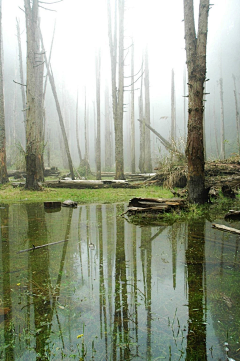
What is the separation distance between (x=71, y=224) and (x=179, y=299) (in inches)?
102

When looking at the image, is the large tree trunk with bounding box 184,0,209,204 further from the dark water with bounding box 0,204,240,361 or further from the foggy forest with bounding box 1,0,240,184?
the foggy forest with bounding box 1,0,240,184

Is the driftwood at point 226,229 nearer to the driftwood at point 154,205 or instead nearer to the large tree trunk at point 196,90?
the driftwood at point 154,205

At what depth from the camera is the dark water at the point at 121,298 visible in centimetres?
120

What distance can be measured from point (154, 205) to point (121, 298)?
2.95m

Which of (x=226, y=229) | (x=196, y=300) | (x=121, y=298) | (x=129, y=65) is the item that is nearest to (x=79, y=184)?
(x=226, y=229)

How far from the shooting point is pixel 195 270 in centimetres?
209

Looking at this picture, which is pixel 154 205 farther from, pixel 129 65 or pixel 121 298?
pixel 129 65

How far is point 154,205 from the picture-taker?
4520 millimetres

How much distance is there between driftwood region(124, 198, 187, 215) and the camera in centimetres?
442

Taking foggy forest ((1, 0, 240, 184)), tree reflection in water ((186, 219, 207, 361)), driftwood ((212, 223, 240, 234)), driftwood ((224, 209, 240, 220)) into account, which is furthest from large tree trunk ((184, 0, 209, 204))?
foggy forest ((1, 0, 240, 184))

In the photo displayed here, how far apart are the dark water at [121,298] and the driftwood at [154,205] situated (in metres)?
1.27

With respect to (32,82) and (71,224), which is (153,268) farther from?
(32,82)

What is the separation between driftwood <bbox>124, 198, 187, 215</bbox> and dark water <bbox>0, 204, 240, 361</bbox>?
1.27 metres

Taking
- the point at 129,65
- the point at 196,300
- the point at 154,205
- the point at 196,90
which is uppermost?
the point at 129,65
